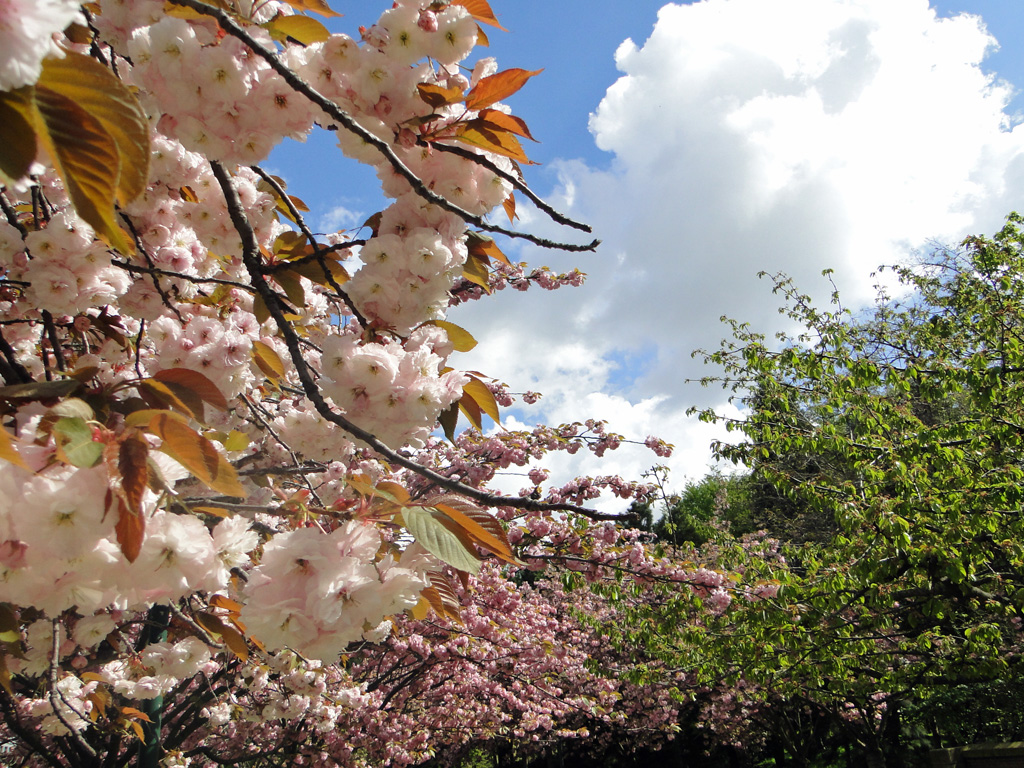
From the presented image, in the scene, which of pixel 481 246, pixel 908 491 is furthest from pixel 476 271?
pixel 908 491

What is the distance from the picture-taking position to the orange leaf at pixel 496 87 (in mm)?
1111

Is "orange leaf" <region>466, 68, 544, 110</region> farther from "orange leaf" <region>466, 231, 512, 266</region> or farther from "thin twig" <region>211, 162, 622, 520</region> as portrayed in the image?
"thin twig" <region>211, 162, 622, 520</region>

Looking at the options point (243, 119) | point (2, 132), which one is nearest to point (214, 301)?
point (243, 119)

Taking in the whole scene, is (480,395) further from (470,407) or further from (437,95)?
(437,95)

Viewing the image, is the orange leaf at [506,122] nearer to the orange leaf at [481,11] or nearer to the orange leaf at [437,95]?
the orange leaf at [437,95]

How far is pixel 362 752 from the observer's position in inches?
281

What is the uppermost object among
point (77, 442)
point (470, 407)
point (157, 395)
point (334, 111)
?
point (334, 111)

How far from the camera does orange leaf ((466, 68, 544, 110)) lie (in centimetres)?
111

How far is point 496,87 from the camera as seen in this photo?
1.11 metres

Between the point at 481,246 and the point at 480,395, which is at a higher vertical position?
the point at 481,246

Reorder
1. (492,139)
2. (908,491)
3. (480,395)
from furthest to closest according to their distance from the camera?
(908,491) → (480,395) → (492,139)

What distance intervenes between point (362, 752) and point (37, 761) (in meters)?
3.66

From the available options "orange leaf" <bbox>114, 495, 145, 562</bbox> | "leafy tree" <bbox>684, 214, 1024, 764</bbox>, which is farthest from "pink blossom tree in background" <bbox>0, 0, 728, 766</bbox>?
"leafy tree" <bbox>684, 214, 1024, 764</bbox>

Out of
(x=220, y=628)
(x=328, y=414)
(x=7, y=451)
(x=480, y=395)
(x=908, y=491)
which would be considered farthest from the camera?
(x=908, y=491)
